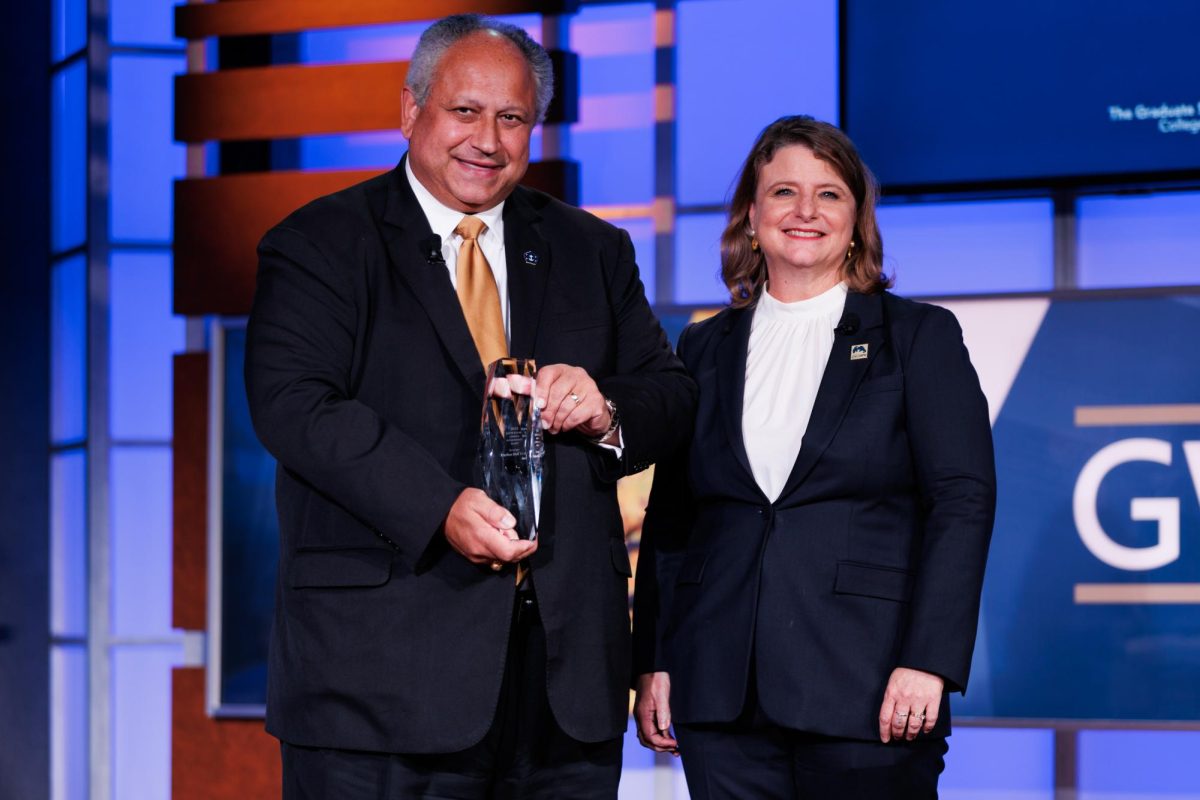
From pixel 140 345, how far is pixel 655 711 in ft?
8.85

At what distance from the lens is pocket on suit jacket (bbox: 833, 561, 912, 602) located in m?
2.18

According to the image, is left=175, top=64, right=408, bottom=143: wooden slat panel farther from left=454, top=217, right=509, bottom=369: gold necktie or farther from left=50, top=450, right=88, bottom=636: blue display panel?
left=454, top=217, right=509, bottom=369: gold necktie

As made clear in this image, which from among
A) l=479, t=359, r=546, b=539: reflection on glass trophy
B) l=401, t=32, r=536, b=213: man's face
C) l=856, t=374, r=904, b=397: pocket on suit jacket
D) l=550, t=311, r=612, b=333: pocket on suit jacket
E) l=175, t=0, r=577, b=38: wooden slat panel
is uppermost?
→ l=175, t=0, r=577, b=38: wooden slat panel

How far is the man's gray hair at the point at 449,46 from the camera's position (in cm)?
208

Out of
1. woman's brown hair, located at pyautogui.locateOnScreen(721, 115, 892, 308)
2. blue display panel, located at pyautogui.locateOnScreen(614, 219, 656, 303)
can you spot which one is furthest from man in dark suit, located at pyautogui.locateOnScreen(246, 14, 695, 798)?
blue display panel, located at pyautogui.locateOnScreen(614, 219, 656, 303)

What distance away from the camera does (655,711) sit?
2.36 metres

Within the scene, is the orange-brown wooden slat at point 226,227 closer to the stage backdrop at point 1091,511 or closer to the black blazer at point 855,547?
the stage backdrop at point 1091,511

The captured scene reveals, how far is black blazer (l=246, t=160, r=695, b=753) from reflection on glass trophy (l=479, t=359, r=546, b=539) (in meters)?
0.07

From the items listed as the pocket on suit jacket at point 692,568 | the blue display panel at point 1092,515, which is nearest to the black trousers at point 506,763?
the pocket on suit jacket at point 692,568

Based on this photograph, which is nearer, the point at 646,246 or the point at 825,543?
the point at 825,543

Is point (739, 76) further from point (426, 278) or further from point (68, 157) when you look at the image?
point (426, 278)

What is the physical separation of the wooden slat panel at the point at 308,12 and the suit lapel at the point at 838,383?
2.05 meters

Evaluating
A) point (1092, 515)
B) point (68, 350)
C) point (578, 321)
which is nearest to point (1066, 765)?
point (1092, 515)

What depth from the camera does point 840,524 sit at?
2189mm
